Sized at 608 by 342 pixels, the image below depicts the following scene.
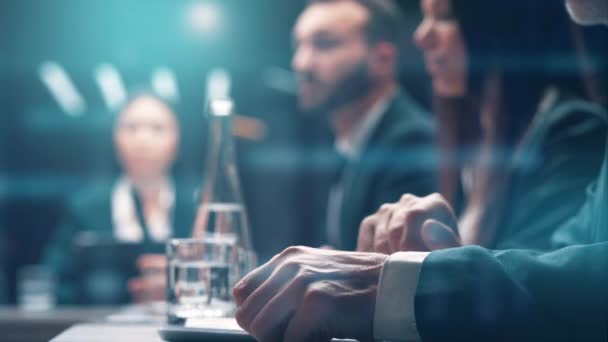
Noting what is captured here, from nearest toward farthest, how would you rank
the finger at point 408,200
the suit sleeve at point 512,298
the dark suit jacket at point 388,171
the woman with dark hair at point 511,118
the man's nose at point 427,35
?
the suit sleeve at point 512,298 < the finger at point 408,200 < the woman with dark hair at point 511,118 < the man's nose at point 427,35 < the dark suit jacket at point 388,171

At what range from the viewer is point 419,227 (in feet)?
2.81

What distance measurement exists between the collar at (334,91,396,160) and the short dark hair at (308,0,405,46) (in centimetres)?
21

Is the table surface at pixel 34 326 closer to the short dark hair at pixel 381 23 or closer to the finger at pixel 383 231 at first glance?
the finger at pixel 383 231

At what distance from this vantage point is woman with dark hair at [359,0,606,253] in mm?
1292

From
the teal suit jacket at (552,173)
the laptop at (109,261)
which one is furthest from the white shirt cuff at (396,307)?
the laptop at (109,261)

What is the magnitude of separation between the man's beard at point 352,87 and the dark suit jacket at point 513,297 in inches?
74.2

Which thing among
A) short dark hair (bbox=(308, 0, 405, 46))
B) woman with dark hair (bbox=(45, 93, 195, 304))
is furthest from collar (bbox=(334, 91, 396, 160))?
woman with dark hair (bbox=(45, 93, 195, 304))

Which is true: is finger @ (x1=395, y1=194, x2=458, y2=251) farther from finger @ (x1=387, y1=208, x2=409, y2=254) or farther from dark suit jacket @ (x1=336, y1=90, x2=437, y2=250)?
dark suit jacket @ (x1=336, y1=90, x2=437, y2=250)

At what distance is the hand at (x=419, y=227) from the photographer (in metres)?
0.84

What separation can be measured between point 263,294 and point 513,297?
203 mm

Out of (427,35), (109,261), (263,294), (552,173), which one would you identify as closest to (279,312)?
(263,294)

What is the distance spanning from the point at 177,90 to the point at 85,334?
416cm

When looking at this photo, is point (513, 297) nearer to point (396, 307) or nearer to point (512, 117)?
point (396, 307)

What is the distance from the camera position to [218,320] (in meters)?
0.85
